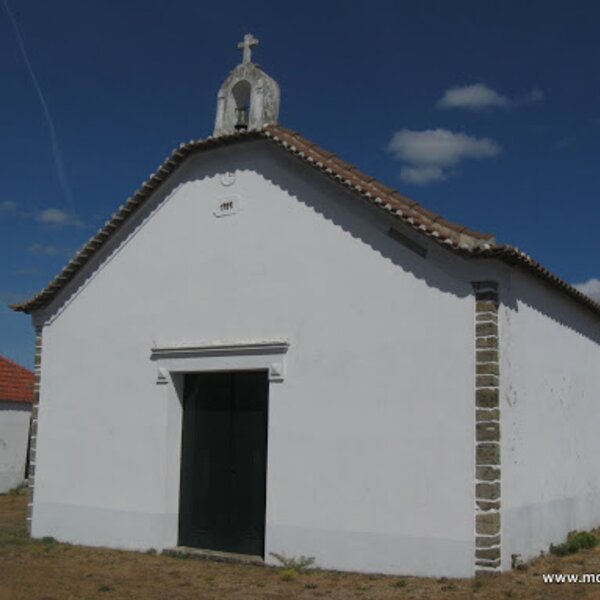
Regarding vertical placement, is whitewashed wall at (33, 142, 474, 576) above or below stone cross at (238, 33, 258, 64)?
below

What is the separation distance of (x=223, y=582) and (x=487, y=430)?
136 inches

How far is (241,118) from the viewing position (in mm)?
12492

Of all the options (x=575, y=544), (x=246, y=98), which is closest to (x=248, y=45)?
(x=246, y=98)

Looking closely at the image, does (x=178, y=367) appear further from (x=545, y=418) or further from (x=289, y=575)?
(x=545, y=418)

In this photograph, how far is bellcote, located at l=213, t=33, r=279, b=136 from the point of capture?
12000 millimetres

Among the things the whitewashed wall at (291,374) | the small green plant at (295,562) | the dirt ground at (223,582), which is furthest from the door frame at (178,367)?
the small green plant at (295,562)

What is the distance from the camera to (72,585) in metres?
9.38

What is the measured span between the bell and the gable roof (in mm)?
757

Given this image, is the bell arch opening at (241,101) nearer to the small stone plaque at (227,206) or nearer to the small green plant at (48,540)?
the small stone plaque at (227,206)

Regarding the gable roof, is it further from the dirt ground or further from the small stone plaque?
the dirt ground

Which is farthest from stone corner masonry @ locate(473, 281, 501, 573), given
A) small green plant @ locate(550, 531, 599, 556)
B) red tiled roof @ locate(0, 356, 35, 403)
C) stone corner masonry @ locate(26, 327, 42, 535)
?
red tiled roof @ locate(0, 356, 35, 403)

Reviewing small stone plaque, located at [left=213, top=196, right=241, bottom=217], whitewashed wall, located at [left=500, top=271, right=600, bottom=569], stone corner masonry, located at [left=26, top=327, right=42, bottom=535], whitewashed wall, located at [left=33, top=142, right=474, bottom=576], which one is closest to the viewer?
whitewashed wall, located at [left=33, top=142, right=474, bottom=576]

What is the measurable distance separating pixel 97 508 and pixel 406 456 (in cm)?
514

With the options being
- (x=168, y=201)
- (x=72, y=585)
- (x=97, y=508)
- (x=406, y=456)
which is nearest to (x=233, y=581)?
(x=72, y=585)
